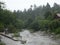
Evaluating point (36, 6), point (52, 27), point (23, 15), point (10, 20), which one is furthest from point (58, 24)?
point (36, 6)

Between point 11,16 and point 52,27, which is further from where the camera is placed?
point 11,16

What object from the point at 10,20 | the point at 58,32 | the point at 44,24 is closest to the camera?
the point at 58,32

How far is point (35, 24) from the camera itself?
60969 millimetres

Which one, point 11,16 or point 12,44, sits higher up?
point 11,16

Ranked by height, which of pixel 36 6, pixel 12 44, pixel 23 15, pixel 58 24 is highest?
pixel 36 6

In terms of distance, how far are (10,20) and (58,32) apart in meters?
14.0

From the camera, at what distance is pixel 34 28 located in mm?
60781

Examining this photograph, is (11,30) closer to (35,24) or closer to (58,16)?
(58,16)

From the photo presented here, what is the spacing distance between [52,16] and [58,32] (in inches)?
534

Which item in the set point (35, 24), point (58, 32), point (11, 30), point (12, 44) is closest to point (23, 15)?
point (35, 24)

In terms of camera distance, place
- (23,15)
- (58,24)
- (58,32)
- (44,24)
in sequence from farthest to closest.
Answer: (23,15)
(44,24)
(58,24)
(58,32)

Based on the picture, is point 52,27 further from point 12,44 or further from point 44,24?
point 12,44

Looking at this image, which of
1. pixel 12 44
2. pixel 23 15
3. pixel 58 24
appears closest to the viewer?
pixel 12 44

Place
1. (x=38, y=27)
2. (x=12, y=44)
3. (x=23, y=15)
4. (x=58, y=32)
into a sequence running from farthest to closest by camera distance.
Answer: (x=23, y=15) < (x=38, y=27) < (x=58, y=32) < (x=12, y=44)
